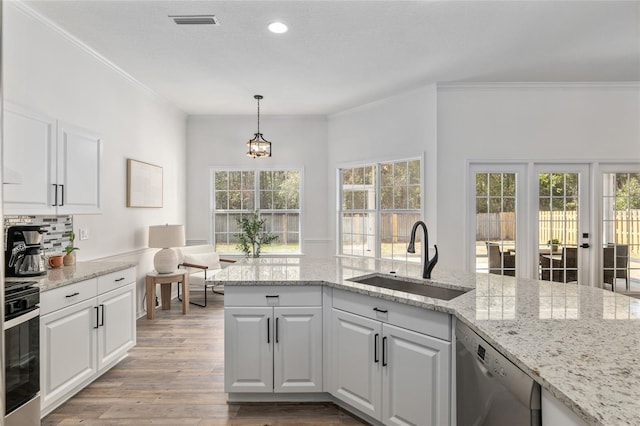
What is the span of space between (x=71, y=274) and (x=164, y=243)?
1846 millimetres

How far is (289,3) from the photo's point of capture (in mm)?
2820

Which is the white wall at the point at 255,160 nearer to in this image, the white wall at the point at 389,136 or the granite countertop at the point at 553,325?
the white wall at the point at 389,136

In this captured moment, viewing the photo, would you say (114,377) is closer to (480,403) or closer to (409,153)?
(480,403)

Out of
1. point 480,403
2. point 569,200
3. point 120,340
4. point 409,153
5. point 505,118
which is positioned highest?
point 505,118

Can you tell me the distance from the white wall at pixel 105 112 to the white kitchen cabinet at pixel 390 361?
2.76 meters

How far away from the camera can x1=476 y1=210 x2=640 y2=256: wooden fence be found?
455 cm

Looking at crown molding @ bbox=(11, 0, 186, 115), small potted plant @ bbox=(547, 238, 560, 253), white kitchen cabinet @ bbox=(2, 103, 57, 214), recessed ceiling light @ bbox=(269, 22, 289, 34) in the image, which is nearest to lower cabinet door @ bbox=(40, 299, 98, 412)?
white kitchen cabinet @ bbox=(2, 103, 57, 214)

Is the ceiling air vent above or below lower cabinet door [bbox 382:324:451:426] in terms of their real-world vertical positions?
above

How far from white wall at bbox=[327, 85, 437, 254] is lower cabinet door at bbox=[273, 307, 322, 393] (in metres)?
2.76

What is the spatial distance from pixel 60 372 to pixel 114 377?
2.13ft

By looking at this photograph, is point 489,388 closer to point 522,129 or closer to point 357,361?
point 357,361

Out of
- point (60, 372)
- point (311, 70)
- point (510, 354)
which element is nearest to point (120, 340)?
point (60, 372)

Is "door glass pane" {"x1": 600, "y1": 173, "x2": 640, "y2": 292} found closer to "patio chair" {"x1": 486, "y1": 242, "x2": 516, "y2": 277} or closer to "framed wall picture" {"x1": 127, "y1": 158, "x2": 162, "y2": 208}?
"patio chair" {"x1": 486, "y1": 242, "x2": 516, "y2": 277}

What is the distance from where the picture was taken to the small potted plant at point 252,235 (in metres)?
5.89
